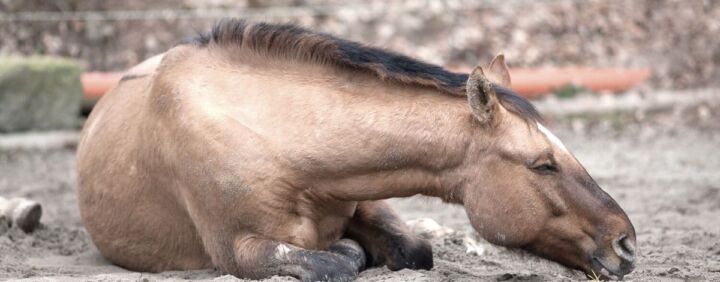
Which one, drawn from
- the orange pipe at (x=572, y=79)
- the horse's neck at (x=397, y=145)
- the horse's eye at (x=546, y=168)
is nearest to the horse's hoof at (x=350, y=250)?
the horse's neck at (x=397, y=145)

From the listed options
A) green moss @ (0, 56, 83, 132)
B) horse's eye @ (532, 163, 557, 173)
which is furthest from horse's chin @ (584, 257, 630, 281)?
green moss @ (0, 56, 83, 132)

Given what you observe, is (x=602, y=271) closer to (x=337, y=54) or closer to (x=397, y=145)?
(x=397, y=145)

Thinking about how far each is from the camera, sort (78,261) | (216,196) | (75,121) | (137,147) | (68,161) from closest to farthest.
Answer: (216,196)
(137,147)
(78,261)
(68,161)
(75,121)

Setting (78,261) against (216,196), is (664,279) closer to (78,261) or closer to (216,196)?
(216,196)

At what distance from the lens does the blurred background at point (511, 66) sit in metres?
8.12

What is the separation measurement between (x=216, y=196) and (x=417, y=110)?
92cm

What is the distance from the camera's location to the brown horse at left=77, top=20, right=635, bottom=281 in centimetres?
430

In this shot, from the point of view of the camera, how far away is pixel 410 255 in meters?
4.94

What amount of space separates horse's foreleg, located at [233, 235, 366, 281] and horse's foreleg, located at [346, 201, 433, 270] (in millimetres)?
370

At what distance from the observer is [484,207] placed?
4316mm

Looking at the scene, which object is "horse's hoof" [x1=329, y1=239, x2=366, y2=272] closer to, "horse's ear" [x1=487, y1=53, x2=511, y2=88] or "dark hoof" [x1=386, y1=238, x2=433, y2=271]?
"dark hoof" [x1=386, y1=238, x2=433, y2=271]

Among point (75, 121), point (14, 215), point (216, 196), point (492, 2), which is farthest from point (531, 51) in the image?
point (216, 196)

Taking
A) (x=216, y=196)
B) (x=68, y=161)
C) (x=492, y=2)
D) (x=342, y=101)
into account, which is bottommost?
(x=68, y=161)

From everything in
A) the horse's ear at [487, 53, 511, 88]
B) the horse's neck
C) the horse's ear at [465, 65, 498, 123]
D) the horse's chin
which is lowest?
the horse's chin
